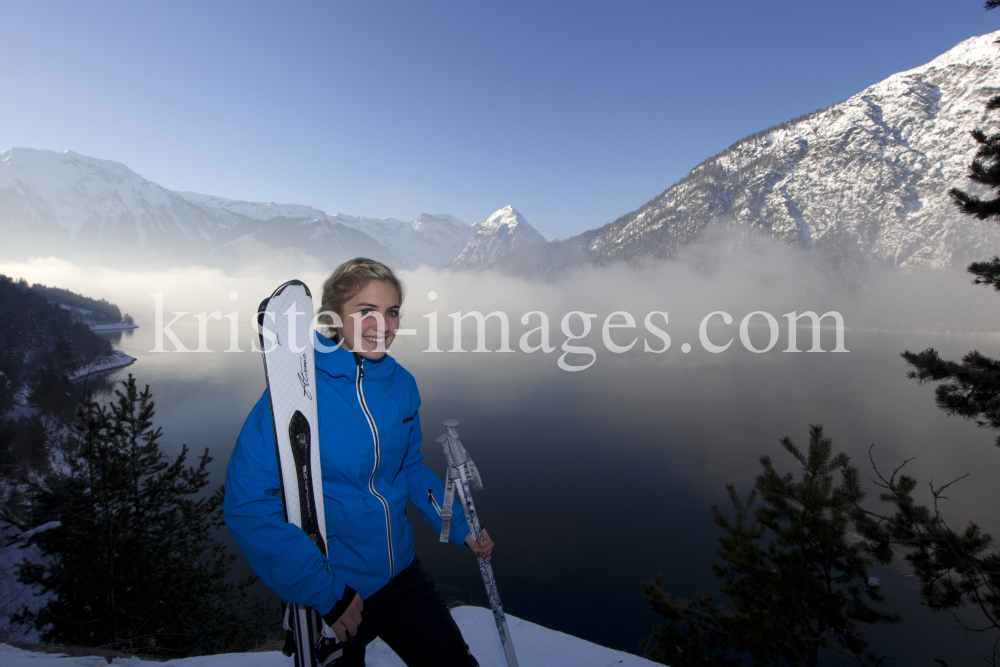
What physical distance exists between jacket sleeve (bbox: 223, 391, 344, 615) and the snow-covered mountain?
167 meters

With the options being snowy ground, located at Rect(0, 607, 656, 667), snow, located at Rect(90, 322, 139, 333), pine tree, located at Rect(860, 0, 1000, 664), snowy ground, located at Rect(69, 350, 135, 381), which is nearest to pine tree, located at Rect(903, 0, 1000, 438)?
pine tree, located at Rect(860, 0, 1000, 664)

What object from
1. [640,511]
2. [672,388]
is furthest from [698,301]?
[640,511]

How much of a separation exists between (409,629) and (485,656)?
3270mm

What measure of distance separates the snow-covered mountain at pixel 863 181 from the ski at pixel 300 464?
546 ft

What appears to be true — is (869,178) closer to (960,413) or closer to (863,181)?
(863,181)

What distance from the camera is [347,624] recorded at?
4.88 feet

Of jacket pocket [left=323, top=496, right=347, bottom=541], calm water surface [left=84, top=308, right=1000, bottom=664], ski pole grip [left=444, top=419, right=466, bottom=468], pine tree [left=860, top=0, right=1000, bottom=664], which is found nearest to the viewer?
jacket pocket [left=323, top=496, right=347, bottom=541]

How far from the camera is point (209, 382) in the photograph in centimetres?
5103

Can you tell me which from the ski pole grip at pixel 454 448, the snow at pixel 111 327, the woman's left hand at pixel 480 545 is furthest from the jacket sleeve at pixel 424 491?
the snow at pixel 111 327

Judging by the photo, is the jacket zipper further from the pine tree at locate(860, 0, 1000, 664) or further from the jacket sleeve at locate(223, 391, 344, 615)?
the pine tree at locate(860, 0, 1000, 664)

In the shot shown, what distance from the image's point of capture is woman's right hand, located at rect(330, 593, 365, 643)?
1.48m

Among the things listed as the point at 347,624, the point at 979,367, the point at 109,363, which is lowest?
the point at 109,363

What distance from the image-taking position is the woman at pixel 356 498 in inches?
56.2

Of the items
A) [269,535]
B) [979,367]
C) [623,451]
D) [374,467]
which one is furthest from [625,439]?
[269,535]
